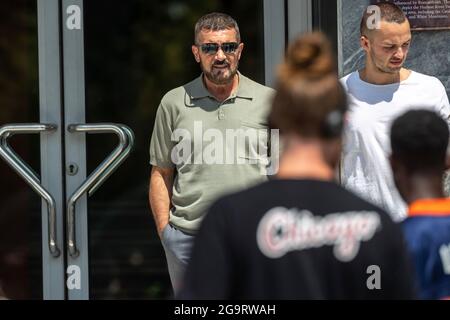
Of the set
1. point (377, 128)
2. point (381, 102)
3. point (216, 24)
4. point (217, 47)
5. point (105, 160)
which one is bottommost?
point (105, 160)

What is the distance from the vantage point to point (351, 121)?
465 centimetres

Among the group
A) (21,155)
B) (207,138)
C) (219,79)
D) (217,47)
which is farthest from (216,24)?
(21,155)

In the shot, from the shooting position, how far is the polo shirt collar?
15.9 ft

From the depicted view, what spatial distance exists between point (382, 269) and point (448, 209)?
45 centimetres

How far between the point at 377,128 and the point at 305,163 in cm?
220

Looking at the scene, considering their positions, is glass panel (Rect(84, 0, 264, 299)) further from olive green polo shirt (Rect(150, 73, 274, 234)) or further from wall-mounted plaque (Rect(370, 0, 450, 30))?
wall-mounted plaque (Rect(370, 0, 450, 30))

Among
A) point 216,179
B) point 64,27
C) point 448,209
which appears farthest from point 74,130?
point 448,209

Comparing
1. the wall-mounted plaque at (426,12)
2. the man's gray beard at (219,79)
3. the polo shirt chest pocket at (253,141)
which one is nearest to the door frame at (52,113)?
the man's gray beard at (219,79)

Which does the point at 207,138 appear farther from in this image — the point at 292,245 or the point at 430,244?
the point at 292,245

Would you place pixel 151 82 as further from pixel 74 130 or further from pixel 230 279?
pixel 230 279

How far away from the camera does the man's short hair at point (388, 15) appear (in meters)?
4.68

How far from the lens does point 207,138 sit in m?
4.77
